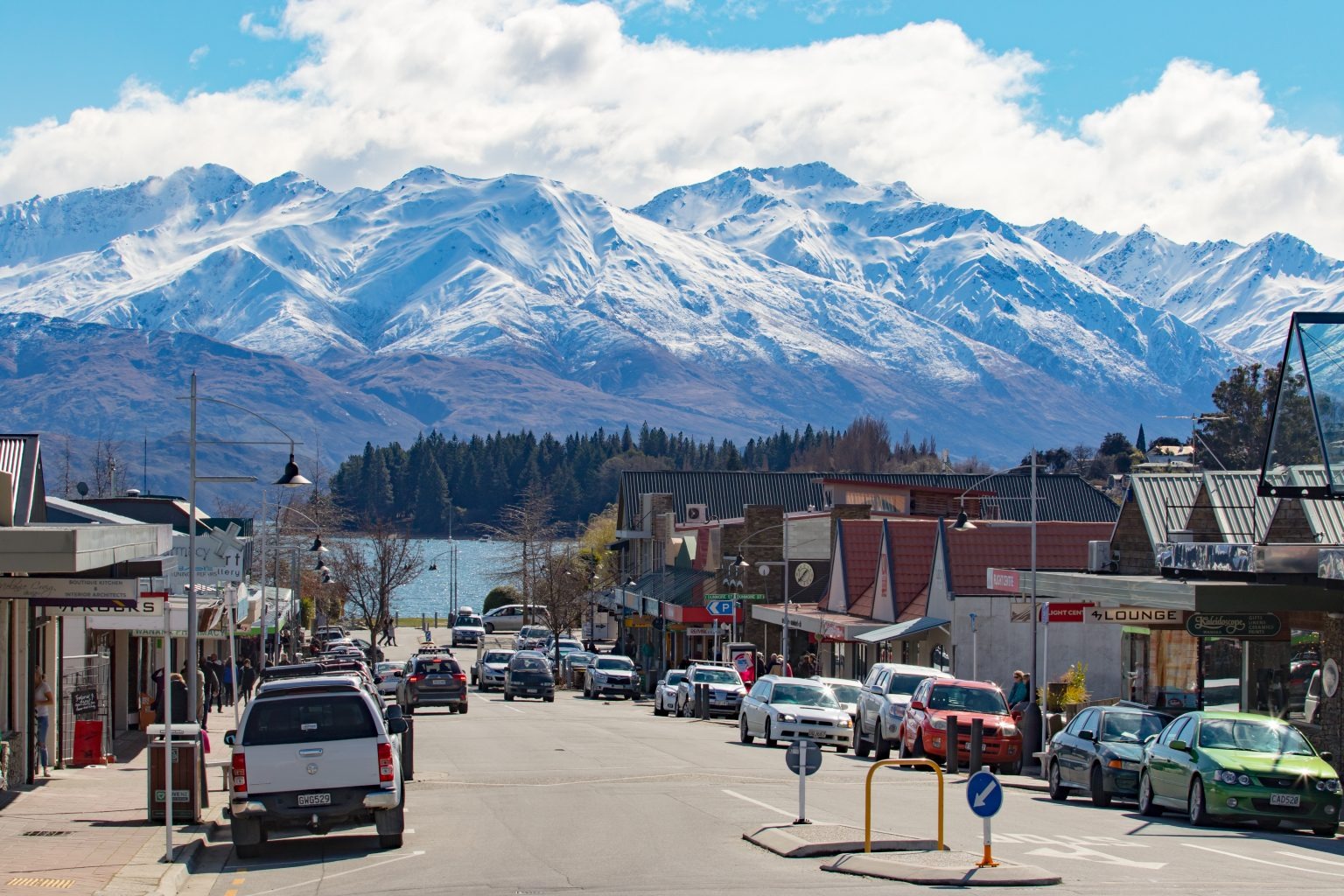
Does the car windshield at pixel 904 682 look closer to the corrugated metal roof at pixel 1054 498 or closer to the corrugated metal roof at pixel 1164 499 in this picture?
the corrugated metal roof at pixel 1164 499

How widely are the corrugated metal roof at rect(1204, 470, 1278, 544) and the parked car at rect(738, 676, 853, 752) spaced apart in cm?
925

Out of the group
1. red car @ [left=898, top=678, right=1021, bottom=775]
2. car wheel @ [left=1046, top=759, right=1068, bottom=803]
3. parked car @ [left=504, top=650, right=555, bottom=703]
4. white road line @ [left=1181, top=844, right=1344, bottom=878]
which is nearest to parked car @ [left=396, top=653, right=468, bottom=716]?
parked car @ [left=504, top=650, right=555, bottom=703]

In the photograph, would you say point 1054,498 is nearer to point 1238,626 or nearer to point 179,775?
point 1238,626

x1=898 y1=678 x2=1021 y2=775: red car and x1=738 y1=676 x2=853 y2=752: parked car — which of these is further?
x1=738 y1=676 x2=853 y2=752: parked car

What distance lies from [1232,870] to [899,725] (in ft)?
49.4

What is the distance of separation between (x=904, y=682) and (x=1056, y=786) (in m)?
7.97

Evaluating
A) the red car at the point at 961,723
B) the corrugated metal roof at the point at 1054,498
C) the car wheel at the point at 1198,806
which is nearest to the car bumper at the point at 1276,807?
the car wheel at the point at 1198,806

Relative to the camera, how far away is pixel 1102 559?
40.9 meters

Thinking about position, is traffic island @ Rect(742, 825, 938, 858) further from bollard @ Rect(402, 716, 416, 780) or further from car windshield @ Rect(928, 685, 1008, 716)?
car windshield @ Rect(928, 685, 1008, 716)

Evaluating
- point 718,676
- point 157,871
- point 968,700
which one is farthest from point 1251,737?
point 718,676

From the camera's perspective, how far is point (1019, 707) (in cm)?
3291

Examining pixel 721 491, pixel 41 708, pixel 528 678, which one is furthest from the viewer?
pixel 721 491

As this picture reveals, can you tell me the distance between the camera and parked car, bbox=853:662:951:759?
1249 inches

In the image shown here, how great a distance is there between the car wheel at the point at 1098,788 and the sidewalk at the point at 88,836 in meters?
12.0
